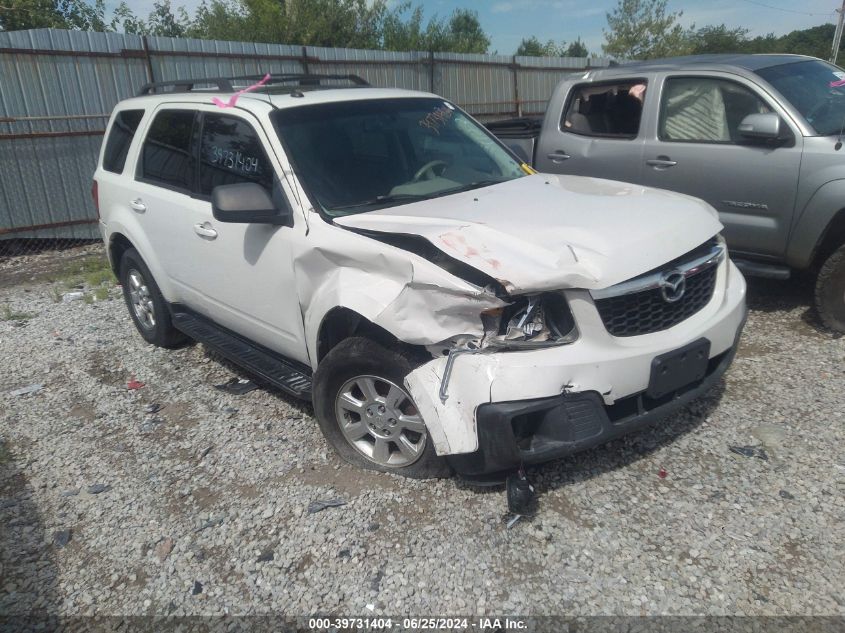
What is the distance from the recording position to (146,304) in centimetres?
539

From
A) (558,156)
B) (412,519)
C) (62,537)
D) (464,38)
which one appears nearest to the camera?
(412,519)

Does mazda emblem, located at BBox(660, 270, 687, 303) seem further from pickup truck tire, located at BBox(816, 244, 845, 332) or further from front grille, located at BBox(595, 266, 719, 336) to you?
pickup truck tire, located at BBox(816, 244, 845, 332)

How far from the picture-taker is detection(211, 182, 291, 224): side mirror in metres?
3.36

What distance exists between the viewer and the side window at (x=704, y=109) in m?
5.07

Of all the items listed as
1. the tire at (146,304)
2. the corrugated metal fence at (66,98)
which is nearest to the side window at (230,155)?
the tire at (146,304)

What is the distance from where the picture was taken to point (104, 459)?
3898 millimetres

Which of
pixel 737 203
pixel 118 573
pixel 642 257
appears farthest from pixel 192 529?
pixel 737 203

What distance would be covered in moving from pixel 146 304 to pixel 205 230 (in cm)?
165

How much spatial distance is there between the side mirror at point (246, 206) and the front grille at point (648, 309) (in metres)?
1.68

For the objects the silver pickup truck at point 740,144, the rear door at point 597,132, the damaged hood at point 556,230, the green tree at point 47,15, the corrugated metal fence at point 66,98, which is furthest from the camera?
the green tree at point 47,15

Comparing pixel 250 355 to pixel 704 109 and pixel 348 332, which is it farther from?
pixel 704 109

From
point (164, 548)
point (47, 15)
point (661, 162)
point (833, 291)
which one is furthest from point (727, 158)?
point (47, 15)

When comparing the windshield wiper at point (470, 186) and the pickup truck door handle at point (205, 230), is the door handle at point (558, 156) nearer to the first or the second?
the windshield wiper at point (470, 186)

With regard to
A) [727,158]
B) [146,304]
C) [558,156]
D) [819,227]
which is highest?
[727,158]
